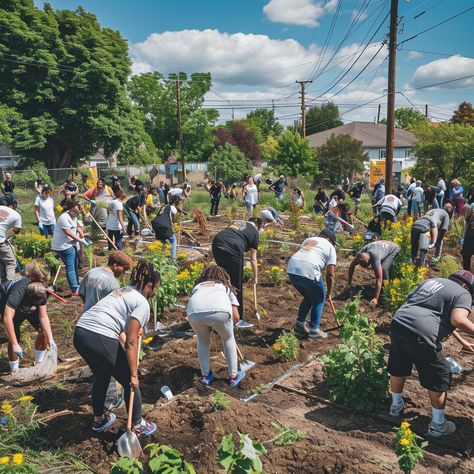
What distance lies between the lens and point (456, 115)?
52.7 meters

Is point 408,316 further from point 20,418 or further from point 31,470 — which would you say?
point 20,418

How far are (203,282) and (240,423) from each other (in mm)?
1453

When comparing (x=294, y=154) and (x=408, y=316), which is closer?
(x=408, y=316)

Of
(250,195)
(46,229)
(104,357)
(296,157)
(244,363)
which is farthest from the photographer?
(296,157)

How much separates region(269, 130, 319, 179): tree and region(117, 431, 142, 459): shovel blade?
103ft

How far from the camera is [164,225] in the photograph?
9.31m

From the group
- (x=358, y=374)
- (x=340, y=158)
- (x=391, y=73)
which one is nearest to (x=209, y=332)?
(x=358, y=374)

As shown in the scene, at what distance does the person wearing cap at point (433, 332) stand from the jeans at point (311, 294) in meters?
1.80

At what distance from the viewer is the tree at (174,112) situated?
175ft

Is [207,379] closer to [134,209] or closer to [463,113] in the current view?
[134,209]

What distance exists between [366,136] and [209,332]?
5300cm

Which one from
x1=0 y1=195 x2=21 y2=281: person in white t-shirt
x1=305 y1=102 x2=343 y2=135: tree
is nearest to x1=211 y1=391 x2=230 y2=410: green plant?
x1=0 y1=195 x2=21 y2=281: person in white t-shirt

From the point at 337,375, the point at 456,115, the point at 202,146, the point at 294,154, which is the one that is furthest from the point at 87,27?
the point at 456,115

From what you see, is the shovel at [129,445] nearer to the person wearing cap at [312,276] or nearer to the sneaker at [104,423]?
the sneaker at [104,423]
